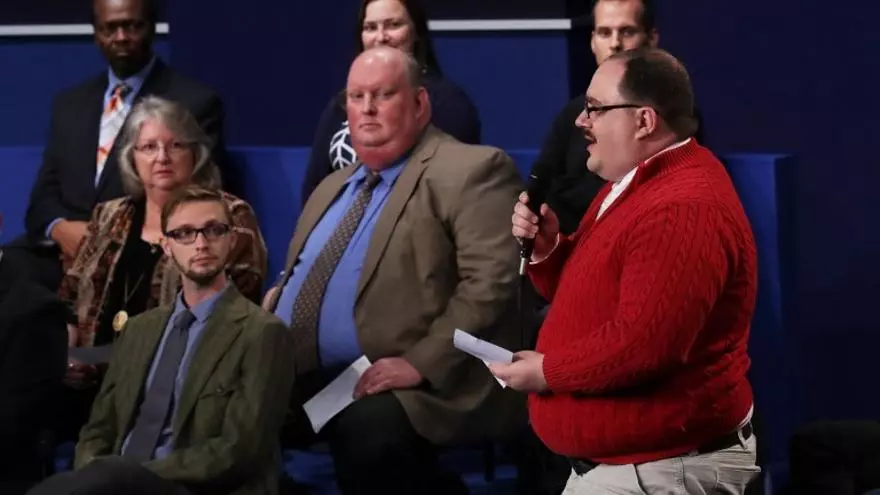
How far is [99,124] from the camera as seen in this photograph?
4590 mm

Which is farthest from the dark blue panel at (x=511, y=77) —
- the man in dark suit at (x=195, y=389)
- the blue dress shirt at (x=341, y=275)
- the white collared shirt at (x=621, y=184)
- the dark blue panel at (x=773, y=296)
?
the white collared shirt at (x=621, y=184)

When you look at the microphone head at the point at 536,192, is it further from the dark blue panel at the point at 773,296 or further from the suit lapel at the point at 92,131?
the suit lapel at the point at 92,131

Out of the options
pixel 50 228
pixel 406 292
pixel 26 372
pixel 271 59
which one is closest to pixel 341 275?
pixel 406 292

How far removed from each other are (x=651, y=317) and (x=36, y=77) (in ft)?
13.2

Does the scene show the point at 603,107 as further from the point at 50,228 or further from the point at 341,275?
the point at 50,228

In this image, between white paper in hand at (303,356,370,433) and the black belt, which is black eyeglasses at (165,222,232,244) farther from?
the black belt

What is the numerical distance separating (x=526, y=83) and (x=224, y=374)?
2.45 metres

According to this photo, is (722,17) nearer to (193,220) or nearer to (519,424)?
(519,424)

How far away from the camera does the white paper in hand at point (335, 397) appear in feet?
11.9

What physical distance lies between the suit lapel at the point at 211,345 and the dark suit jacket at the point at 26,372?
0.41m

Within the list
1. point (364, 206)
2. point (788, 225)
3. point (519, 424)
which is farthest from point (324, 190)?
point (788, 225)

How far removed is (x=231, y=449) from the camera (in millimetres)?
3297

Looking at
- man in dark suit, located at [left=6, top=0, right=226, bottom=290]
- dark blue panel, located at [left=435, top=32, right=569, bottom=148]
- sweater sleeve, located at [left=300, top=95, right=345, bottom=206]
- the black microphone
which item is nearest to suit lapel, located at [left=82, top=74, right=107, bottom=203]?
man in dark suit, located at [left=6, top=0, right=226, bottom=290]

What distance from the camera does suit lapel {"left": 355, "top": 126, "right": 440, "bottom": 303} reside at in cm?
371
